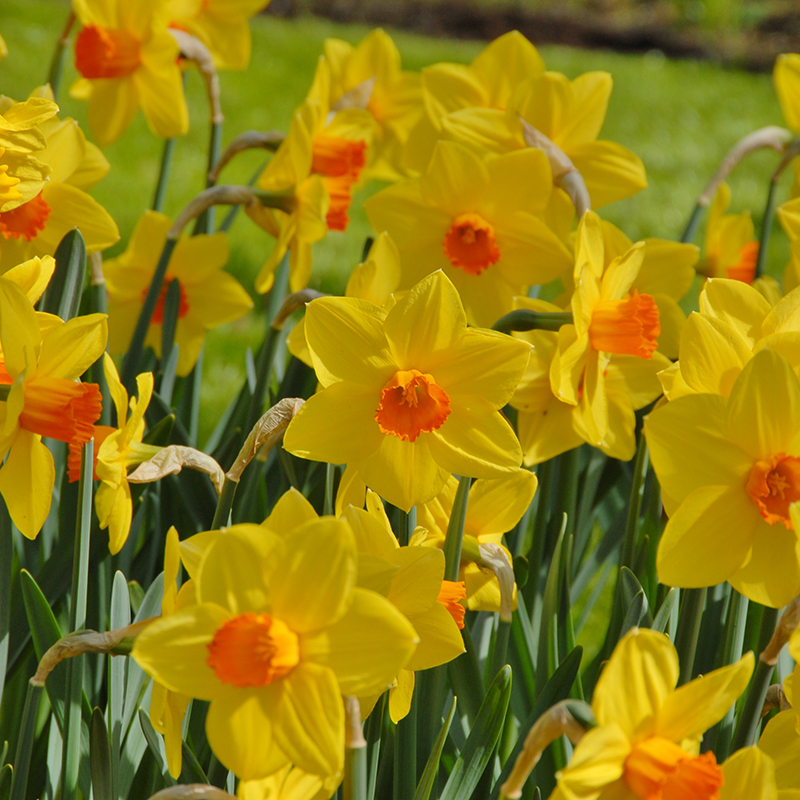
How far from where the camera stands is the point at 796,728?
2.71ft

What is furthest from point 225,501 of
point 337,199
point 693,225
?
point 693,225

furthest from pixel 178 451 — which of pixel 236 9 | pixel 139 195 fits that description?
pixel 139 195

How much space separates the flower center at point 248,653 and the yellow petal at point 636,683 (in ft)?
0.85

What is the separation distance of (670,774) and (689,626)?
1.40 feet

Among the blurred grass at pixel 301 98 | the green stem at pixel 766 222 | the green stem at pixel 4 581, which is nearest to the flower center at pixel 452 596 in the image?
the green stem at pixel 4 581

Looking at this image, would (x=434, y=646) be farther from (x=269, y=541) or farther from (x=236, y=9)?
(x=236, y=9)

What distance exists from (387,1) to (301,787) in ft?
31.1

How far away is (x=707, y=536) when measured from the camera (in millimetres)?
872

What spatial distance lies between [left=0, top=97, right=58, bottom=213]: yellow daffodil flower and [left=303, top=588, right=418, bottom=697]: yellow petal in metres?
0.71

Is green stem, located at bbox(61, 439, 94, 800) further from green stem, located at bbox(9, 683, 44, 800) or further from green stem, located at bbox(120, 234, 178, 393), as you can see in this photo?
green stem, located at bbox(120, 234, 178, 393)

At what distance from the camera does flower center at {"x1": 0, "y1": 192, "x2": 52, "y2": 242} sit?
1266 millimetres

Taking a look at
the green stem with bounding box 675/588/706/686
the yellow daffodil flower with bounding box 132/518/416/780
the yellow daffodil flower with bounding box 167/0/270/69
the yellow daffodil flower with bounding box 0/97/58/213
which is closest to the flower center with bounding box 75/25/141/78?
the yellow daffodil flower with bounding box 167/0/270/69

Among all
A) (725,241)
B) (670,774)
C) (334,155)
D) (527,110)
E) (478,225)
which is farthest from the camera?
(725,241)

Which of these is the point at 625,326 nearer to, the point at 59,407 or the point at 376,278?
the point at 376,278
